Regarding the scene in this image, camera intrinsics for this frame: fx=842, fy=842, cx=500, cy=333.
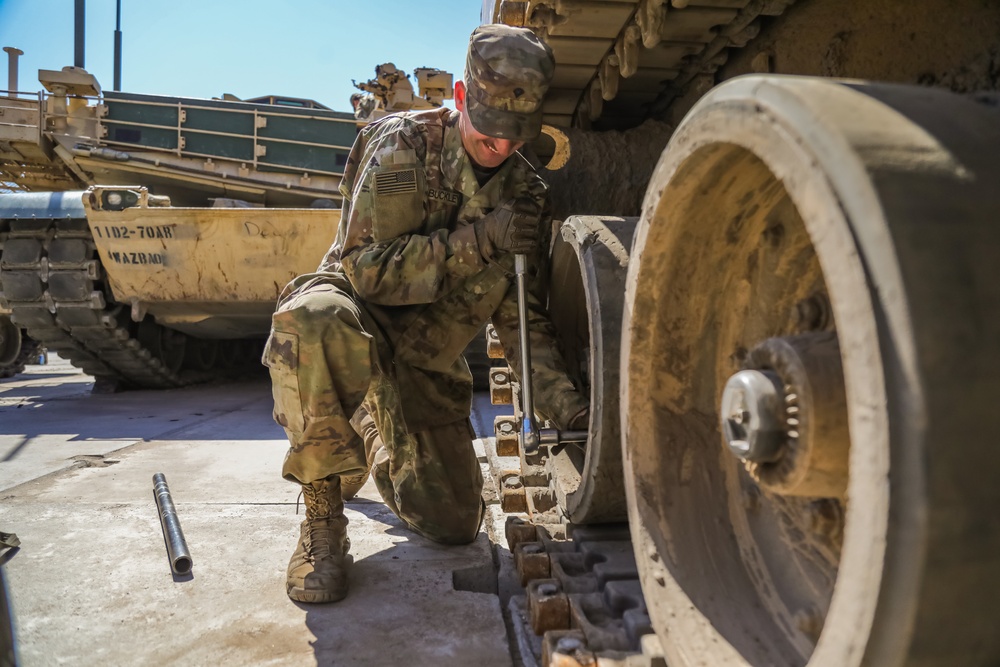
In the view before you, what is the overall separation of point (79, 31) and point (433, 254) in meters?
12.9

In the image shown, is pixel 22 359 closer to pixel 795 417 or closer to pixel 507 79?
pixel 507 79

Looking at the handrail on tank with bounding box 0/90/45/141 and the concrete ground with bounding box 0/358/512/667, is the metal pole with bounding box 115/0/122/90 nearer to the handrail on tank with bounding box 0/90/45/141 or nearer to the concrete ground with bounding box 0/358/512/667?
the handrail on tank with bounding box 0/90/45/141

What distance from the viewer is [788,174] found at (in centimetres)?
80

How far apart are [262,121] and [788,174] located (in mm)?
9111

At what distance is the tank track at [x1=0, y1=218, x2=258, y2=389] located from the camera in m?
5.93

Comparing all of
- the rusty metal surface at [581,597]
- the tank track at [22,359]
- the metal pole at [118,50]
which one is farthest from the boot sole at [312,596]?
the metal pole at [118,50]

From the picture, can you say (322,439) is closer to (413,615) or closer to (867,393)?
(413,615)

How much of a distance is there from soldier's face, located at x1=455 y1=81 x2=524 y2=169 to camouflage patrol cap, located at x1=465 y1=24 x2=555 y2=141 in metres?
0.08

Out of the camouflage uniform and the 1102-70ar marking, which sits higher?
the 1102-70ar marking

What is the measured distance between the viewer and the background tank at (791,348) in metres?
0.66

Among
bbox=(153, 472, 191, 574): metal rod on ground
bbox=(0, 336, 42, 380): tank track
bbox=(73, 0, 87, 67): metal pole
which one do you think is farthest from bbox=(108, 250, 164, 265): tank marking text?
bbox=(73, 0, 87, 67): metal pole

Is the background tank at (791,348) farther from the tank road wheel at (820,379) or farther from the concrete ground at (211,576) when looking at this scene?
the concrete ground at (211,576)

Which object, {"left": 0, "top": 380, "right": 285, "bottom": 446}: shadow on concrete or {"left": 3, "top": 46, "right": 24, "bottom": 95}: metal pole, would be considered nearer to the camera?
{"left": 0, "top": 380, "right": 285, "bottom": 446}: shadow on concrete

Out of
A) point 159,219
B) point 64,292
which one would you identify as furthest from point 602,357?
point 64,292
